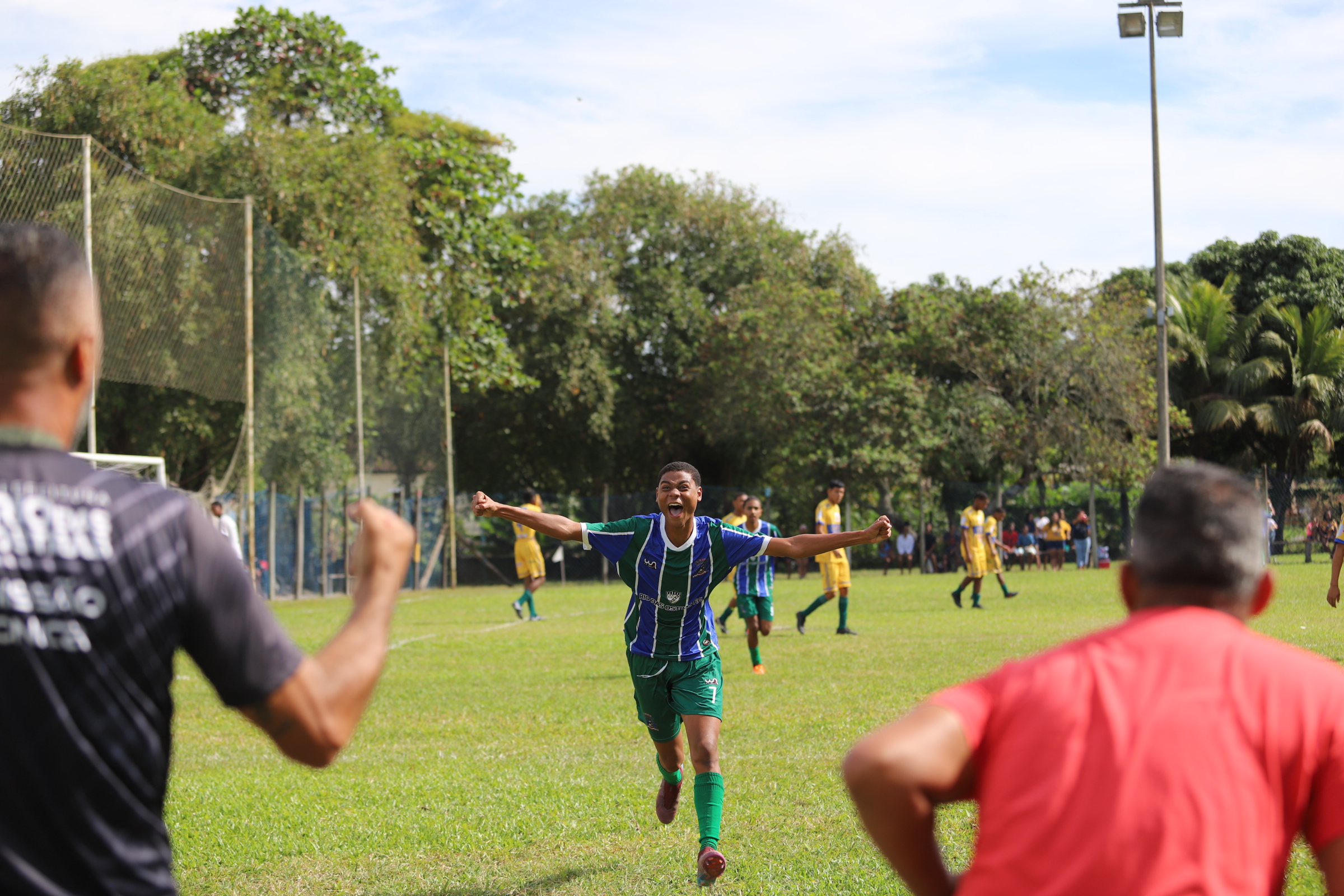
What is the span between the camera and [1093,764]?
1.83 metres

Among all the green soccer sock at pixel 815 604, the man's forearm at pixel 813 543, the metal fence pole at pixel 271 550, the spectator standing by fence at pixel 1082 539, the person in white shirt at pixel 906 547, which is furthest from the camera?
the person in white shirt at pixel 906 547

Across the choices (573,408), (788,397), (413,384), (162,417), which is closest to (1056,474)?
(788,397)

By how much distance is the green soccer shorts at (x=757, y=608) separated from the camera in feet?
46.8

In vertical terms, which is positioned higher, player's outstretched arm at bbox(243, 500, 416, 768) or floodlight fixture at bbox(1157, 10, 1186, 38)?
floodlight fixture at bbox(1157, 10, 1186, 38)

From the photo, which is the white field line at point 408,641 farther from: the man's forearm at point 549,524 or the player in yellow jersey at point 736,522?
the man's forearm at point 549,524

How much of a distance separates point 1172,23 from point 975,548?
1036 cm

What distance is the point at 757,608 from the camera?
46.9 ft

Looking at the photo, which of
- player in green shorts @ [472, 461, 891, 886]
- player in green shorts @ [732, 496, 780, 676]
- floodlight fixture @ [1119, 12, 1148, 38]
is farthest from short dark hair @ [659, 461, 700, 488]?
floodlight fixture @ [1119, 12, 1148, 38]

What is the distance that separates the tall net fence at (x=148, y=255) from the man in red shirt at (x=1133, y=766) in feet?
52.3

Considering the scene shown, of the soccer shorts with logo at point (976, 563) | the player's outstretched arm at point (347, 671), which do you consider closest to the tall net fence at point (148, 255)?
the soccer shorts with logo at point (976, 563)

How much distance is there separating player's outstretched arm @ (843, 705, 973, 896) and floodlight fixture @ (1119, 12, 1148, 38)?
24.5m

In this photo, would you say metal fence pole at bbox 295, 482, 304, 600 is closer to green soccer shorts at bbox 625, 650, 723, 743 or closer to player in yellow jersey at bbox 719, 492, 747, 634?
player in yellow jersey at bbox 719, 492, 747, 634

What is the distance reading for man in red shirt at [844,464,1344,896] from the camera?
1.80 meters

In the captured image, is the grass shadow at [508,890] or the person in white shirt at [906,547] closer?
the grass shadow at [508,890]
